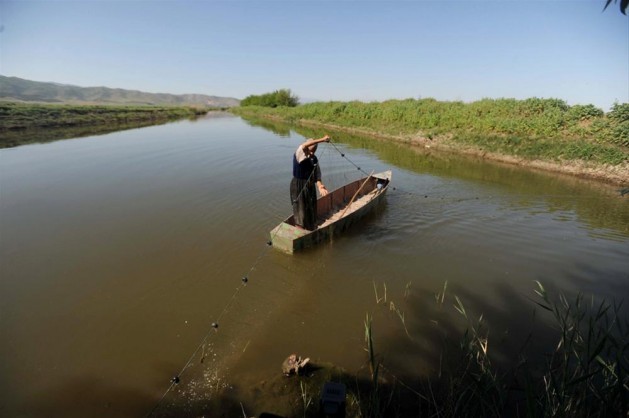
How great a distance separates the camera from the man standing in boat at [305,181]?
6996 millimetres

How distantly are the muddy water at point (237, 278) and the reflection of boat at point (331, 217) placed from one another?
34 centimetres

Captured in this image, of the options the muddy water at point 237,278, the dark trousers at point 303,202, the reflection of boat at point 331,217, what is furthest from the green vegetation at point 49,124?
the dark trousers at point 303,202

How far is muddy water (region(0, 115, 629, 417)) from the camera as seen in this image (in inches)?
170

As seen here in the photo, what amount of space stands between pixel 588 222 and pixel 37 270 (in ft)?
46.8

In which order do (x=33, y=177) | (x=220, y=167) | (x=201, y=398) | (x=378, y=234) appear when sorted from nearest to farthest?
(x=201, y=398), (x=378, y=234), (x=33, y=177), (x=220, y=167)

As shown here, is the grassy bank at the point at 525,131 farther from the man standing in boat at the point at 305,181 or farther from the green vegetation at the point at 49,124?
the green vegetation at the point at 49,124

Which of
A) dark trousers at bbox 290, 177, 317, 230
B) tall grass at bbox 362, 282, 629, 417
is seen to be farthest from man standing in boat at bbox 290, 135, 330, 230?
tall grass at bbox 362, 282, 629, 417

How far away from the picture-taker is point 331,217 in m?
9.34

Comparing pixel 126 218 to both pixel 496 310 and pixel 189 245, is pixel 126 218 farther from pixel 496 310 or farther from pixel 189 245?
pixel 496 310

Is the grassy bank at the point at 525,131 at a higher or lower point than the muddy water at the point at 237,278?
higher

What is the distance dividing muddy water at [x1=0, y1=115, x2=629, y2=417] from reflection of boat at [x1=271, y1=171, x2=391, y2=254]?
0.34m

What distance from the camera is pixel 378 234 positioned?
8586mm

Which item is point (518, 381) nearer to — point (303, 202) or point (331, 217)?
point (303, 202)

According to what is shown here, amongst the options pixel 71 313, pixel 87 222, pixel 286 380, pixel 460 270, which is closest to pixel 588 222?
pixel 460 270
